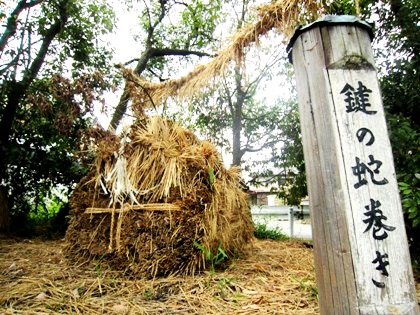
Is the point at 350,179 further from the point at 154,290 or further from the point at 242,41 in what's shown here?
the point at 242,41

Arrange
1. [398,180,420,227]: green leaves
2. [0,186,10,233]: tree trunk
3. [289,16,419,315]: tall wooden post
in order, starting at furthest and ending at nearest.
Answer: [0,186,10,233]: tree trunk, [398,180,420,227]: green leaves, [289,16,419,315]: tall wooden post

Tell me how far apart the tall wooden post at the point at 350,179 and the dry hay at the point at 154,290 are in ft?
2.83

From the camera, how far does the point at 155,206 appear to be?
2.86 m

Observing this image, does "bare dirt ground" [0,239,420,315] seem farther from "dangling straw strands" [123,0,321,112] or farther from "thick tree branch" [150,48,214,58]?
"thick tree branch" [150,48,214,58]

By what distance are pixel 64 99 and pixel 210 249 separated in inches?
75.8

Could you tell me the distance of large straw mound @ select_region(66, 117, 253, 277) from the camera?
281 cm

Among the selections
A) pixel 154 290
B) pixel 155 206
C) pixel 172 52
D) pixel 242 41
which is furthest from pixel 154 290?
pixel 172 52

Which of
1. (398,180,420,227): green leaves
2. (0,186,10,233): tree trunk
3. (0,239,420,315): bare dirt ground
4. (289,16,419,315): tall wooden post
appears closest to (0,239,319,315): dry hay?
(0,239,420,315): bare dirt ground

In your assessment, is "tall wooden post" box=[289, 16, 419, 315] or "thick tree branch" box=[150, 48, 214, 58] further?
"thick tree branch" box=[150, 48, 214, 58]

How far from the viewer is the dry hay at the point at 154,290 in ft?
7.07

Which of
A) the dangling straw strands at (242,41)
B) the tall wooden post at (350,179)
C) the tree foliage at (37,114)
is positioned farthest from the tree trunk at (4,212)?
the tall wooden post at (350,179)

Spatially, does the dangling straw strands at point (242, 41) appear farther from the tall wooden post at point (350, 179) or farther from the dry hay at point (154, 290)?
the dry hay at point (154, 290)

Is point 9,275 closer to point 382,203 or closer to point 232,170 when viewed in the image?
point 232,170

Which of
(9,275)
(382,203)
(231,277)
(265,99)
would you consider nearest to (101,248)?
(9,275)
